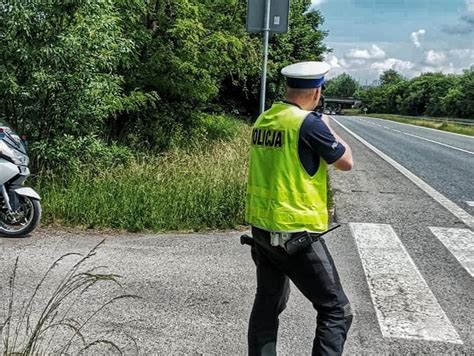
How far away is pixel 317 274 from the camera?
288 cm

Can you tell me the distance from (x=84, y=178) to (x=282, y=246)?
5.45 m

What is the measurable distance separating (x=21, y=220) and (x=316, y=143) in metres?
4.48

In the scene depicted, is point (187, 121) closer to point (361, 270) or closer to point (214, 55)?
point (214, 55)

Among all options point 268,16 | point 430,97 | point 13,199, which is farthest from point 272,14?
point 430,97

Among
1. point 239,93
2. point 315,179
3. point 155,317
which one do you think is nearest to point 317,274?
point 315,179

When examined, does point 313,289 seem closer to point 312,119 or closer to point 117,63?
point 312,119

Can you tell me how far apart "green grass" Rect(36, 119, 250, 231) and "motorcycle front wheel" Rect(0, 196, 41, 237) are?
0.51 m

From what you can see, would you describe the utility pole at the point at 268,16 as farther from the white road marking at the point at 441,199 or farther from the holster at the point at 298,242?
the holster at the point at 298,242

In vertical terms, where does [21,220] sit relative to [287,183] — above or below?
below

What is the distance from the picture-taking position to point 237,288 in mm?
4695

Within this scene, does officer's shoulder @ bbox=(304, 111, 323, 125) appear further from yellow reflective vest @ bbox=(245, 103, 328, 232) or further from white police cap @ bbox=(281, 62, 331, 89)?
white police cap @ bbox=(281, 62, 331, 89)

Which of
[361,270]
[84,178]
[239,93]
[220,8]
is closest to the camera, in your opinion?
[361,270]

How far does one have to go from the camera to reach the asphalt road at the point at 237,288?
147 inches

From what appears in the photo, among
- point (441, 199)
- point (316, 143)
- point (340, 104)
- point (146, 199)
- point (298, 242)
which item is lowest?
point (340, 104)
